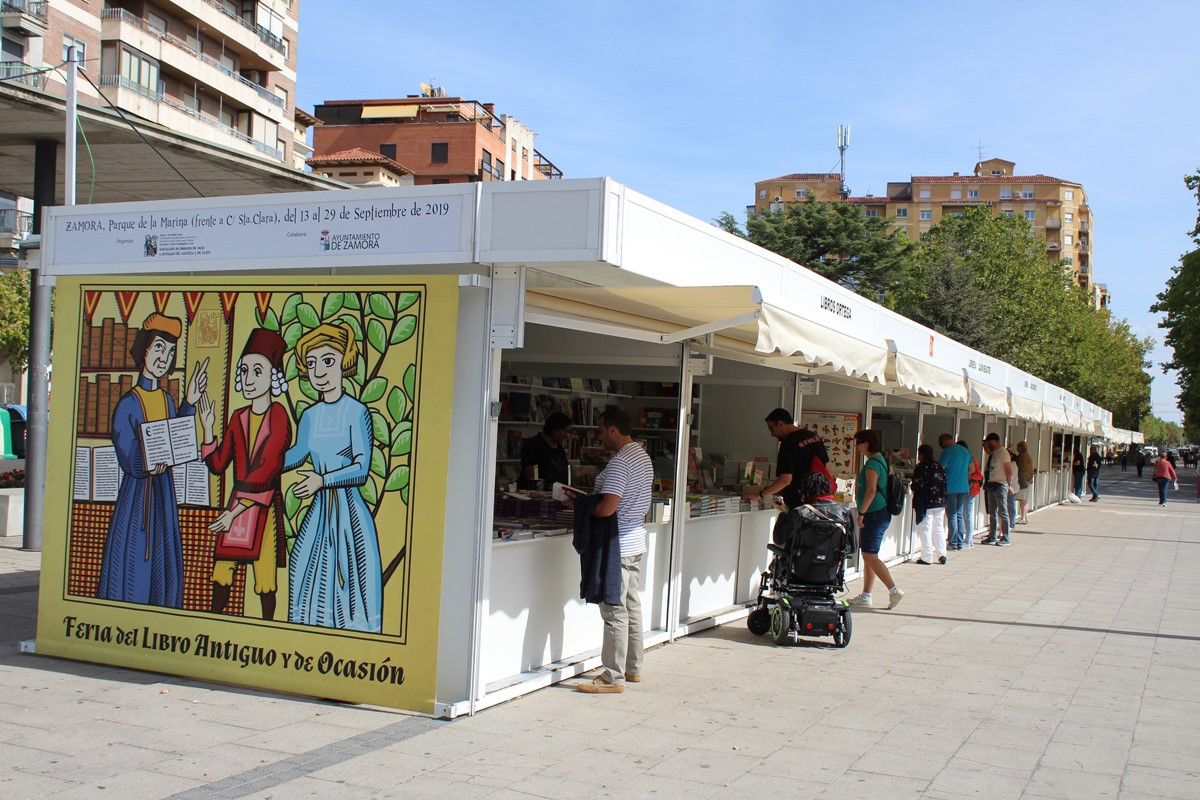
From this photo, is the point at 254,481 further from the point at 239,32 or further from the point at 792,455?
the point at 239,32

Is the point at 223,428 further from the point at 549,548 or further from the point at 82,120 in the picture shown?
the point at 82,120

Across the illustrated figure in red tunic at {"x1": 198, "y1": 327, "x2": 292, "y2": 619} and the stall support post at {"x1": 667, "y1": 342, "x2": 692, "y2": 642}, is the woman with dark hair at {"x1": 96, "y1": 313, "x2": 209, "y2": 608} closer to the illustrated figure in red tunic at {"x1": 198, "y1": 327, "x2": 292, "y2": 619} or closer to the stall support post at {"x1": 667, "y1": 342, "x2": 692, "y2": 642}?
the illustrated figure in red tunic at {"x1": 198, "y1": 327, "x2": 292, "y2": 619}

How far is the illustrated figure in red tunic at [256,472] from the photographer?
6.53 m

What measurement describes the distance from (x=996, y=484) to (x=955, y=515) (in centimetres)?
214

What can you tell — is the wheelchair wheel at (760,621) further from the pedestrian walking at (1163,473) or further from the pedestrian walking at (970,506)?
the pedestrian walking at (1163,473)

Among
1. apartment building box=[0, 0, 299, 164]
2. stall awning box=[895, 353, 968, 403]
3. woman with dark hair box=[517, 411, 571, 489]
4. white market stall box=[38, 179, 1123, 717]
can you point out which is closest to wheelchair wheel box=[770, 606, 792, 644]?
white market stall box=[38, 179, 1123, 717]

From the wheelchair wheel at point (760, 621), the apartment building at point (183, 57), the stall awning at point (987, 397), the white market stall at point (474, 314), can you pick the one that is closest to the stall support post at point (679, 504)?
the white market stall at point (474, 314)

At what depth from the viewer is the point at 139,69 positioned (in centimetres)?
4241

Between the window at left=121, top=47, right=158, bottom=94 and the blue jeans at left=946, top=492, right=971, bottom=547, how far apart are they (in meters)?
36.3

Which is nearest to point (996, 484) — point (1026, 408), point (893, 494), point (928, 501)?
point (1026, 408)

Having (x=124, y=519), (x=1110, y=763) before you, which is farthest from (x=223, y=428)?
(x=1110, y=763)

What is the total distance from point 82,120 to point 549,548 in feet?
25.7

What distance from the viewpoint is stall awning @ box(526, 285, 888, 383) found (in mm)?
6879

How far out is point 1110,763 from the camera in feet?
18.5
